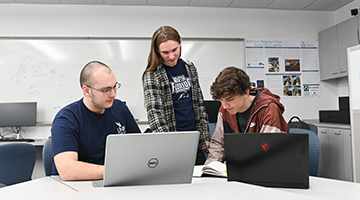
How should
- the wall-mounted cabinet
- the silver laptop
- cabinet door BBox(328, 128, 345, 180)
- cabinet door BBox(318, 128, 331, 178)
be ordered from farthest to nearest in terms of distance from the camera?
the wall-mounted cabinet → cabinet door BBox(318, 128, 331, 178) → cabinet door BBox(328, 128, 345, 180) → the silver laptop

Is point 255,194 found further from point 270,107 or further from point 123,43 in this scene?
point 123,43

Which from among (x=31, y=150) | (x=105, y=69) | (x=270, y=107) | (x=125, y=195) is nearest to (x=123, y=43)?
(x=31, y=150)

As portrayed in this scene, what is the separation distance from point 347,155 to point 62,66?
11.3 ft

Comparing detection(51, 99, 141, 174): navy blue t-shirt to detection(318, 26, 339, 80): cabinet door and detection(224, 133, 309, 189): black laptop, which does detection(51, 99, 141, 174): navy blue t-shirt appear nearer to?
detection(224, 133, 309, 189): black laptop

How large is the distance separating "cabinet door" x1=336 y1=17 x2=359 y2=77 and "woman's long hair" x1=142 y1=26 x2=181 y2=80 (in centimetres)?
274

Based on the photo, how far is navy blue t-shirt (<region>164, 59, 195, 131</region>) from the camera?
5.91ft

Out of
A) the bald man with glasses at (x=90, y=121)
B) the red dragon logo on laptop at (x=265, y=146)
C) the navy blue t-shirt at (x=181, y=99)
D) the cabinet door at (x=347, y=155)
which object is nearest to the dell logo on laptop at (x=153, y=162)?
the red dragon logo on laptop at (x=265, y=146)

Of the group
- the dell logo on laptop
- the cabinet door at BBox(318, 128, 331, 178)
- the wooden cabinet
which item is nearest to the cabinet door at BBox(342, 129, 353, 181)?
the wooden cabinet

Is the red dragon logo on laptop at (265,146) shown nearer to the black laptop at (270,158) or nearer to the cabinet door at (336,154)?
the black laptop at (270,158)

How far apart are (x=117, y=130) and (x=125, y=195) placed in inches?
38.6

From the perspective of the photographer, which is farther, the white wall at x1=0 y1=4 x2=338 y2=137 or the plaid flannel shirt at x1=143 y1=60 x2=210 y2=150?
the white wall at x1=0 y1=4 x2=338 y2=137

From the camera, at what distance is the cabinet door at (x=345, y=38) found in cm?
350

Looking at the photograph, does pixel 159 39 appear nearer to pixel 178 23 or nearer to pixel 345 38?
pixel 178 23

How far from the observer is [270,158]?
1.02 meters
